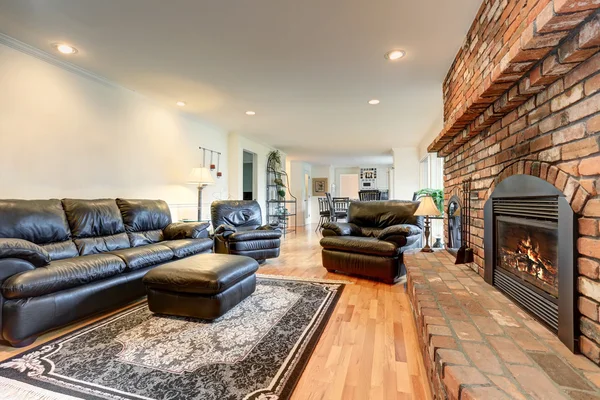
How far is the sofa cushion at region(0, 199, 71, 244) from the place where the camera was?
2229 millimetres

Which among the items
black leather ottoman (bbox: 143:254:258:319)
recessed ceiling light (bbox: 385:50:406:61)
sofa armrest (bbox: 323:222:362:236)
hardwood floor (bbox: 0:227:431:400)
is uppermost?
recessed ceiling light (bbox: 385:50:406:61)

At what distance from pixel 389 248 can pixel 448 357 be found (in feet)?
6.78

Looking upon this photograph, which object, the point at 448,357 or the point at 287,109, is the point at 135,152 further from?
the point at 448,357

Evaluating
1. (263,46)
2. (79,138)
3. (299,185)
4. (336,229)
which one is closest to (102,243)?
(79,138)

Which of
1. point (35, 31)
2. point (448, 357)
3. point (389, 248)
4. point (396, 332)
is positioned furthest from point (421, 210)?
point (35, 31)

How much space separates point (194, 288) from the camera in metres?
2.13

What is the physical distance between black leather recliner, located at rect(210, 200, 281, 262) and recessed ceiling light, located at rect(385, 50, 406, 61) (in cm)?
268

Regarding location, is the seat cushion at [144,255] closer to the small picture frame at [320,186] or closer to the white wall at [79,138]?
the white wall at [79,138]

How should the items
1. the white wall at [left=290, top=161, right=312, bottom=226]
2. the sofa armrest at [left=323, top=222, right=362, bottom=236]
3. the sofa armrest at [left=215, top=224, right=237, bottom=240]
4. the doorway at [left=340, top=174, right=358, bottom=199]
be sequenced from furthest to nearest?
the doorway at [left=340, top=174, right=358, bottom=199] < the white wall at [left=290, top=161, right=312, bottom=226] < the sofa armrest at [left=215, top=224, right=237, bottom=240] < the sofa armrest at [left=323, top=222, right=362, bottom=236]

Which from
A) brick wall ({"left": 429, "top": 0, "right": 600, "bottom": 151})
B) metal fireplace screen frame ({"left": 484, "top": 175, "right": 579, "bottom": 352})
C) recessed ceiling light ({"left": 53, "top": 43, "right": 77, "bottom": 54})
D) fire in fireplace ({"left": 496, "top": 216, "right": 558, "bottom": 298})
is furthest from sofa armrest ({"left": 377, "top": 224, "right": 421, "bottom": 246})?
recessed ceiling light ({"left": 53, "top": 43, "right": 77, "bottom": 54})

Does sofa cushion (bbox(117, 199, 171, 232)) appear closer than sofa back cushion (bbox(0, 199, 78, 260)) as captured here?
No

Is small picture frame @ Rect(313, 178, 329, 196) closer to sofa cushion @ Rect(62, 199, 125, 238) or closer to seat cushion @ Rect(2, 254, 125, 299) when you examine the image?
sofa cushion @ Rect(62, 199, 125, 238)

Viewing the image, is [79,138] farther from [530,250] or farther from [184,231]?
[530,250]

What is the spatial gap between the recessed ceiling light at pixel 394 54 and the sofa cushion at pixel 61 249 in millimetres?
3467
